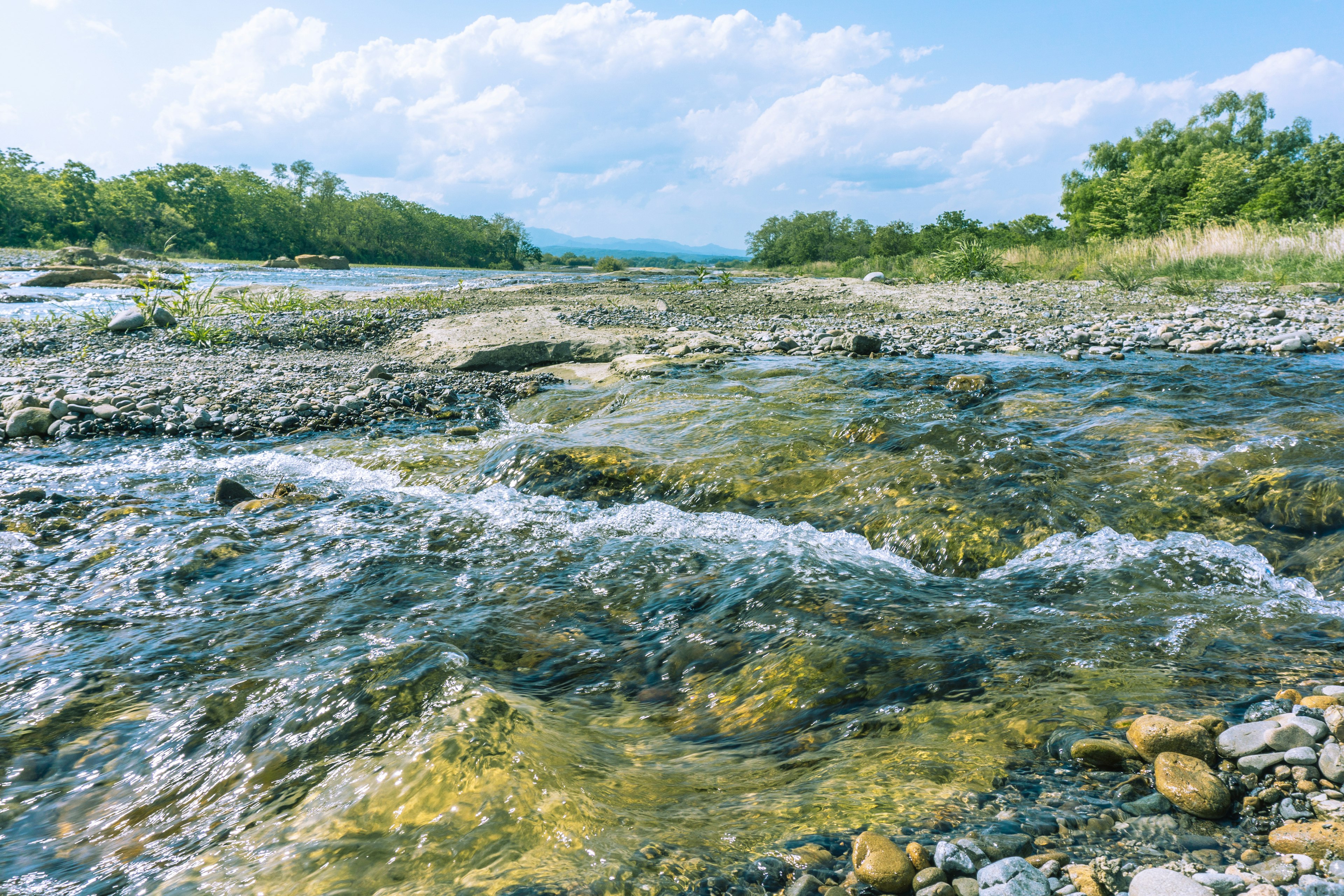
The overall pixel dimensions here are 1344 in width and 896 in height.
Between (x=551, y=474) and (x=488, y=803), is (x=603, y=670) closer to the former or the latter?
(x=488, y=803)

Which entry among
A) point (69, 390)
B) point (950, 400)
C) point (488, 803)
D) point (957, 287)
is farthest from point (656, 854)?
point (957, 287)

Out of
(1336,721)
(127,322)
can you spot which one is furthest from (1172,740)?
(127,322)

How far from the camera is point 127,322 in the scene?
40.1 feet

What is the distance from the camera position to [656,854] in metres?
1.74

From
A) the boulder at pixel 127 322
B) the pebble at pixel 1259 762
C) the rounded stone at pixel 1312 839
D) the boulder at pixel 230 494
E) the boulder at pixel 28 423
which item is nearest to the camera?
the rounded stone at pixel 1312 839

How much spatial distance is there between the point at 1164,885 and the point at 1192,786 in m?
0.45

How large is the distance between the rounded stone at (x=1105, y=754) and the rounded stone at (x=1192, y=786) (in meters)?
0.08

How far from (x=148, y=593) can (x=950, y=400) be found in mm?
7033

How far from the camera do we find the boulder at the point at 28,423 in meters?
6.64

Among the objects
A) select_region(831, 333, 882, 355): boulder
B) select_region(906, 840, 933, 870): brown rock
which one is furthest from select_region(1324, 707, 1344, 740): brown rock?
select_region(831, 333, 882, 355): boulder

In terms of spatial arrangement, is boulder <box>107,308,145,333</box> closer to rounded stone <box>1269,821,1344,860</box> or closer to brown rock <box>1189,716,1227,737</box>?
brown rock <box>1189,716,1227,737</box>

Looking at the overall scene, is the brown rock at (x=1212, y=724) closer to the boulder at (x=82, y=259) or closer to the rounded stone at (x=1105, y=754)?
the rounded stone at (x=1105, y=754)

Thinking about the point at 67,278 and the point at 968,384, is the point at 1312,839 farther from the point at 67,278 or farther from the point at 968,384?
the point at 67,278

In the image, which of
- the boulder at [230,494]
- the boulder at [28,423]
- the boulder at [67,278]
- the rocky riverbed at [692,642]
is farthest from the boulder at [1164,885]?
the boulder at [67,278]
